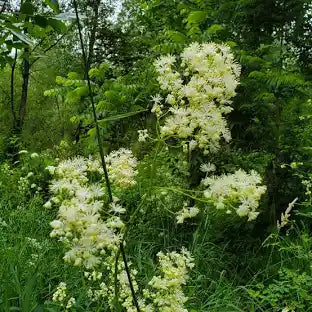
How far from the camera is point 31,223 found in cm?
427

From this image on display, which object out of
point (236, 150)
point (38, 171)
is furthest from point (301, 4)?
point (38, 171)

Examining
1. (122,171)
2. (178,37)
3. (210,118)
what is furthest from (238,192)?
(178,37)

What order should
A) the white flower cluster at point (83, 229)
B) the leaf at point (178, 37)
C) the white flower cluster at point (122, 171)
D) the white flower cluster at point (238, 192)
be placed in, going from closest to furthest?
the white flower cluster at point (83, 229)
the white flower cluster at point (238, 192)
the white flower cluster at point (122, 171)
the leaf at point (178, 37)

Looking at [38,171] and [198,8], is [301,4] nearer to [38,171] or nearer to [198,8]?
[198,8]

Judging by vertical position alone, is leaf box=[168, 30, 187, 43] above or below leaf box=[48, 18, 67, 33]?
below

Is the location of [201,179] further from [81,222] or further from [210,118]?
[81,222]

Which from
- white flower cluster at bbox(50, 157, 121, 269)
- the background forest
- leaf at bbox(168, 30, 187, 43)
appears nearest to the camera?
white flower cluster at bbox(50, 157, 121, 269)

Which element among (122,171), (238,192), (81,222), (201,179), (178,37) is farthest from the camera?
(178,37)

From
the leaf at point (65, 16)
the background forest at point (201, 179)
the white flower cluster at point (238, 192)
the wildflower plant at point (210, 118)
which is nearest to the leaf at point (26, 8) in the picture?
the background forest at point (201, 179)

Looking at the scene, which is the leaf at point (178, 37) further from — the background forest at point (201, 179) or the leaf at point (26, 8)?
the leaf at point (26, 8)

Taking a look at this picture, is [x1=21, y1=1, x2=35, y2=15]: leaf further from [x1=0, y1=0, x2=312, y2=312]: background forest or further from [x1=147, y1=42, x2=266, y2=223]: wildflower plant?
[x1=147, y1=42, x2=266, y2=223]: wildflower plant

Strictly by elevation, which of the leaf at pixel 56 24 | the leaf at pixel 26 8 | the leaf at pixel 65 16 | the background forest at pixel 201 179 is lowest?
the background forest at pixel 201 179

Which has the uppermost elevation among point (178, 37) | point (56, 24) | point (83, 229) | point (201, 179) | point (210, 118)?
point (56, 24)

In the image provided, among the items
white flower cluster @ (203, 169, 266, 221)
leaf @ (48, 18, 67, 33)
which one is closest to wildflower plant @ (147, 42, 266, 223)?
white flower cluster @ (203, 169, 266, 221)
